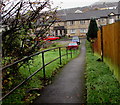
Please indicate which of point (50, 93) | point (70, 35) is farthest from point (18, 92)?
point (70, 35)

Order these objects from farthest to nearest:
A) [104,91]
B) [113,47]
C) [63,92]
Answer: [113,47] → [63,92] → [104,91]

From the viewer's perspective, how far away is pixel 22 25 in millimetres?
4020

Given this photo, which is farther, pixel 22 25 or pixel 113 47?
pixel 113 47

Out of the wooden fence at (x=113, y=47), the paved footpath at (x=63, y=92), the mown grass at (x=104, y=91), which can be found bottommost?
the paved footpath at (x=63, y=92)

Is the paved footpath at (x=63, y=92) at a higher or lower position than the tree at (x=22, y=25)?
lower

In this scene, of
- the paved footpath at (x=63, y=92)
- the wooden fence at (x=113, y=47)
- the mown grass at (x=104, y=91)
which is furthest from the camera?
the wooden fence at (x=113, y=47)

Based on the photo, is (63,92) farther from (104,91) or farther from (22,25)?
(22,25)

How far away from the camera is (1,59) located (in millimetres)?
3635

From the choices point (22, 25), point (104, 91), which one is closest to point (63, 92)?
point (104, 91)

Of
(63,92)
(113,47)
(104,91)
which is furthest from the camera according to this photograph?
(113,47)

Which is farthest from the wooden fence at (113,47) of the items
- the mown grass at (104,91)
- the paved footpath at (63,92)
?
the paved footpath at (63,92)

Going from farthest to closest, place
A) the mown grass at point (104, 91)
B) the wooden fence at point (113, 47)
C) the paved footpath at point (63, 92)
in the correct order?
the wooden fence at point (113, 47) < the paved footpath at point (63, 92) < the mown grass at point (104, 91)

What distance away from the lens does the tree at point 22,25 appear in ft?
12.6

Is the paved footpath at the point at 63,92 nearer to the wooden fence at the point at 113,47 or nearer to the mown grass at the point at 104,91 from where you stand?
the mown grass at the point at 104,91
